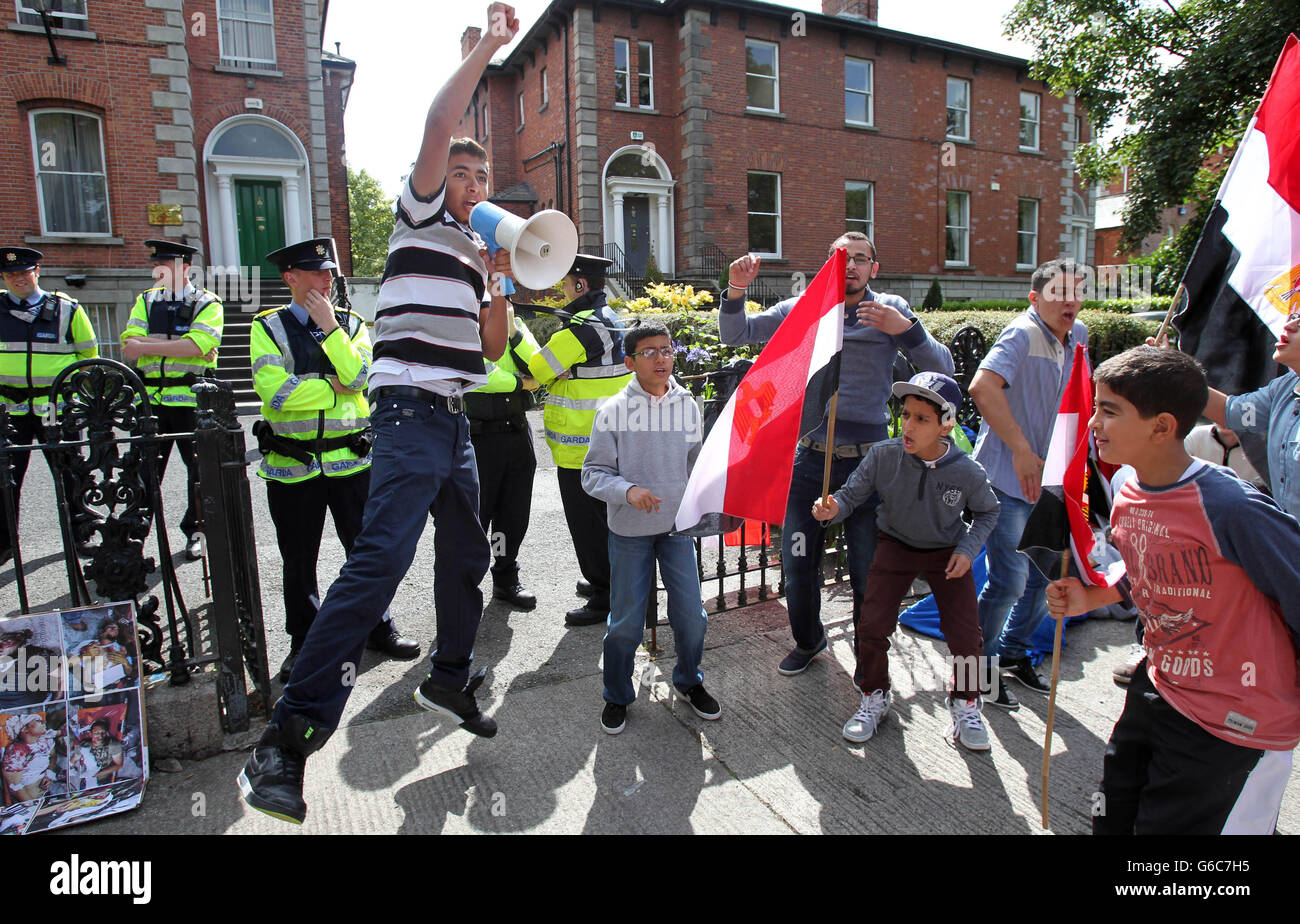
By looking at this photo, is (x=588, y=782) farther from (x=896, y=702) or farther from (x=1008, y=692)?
(x=1008, y=692)

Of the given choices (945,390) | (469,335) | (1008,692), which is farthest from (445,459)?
(1008,692)

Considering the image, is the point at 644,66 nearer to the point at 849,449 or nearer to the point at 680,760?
the point at 849,449

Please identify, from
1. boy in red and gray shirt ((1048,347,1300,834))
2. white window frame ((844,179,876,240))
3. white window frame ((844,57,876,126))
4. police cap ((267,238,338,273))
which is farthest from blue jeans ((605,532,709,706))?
white window frame ((844,57,876,126))

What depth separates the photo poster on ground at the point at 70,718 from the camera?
2.79m

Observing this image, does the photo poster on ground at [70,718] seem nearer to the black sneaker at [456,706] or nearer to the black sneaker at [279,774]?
the black sneaker at [279,774]

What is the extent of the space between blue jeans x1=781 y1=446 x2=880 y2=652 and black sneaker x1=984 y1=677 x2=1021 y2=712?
717 mm

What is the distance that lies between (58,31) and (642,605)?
57.5 feet

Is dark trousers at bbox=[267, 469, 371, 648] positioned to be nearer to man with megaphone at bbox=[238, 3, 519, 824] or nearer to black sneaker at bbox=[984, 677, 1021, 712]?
man with megaphone at bbox=[238, 3, 519, 824]

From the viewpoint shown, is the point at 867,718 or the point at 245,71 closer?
the point at 867,718

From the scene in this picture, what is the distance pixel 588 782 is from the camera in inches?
120

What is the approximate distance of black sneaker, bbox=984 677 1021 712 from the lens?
3.67 m

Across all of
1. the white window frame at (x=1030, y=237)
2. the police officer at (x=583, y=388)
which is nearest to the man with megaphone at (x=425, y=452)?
the police officer at (x=583, y=388)

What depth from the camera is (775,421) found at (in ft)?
10.6

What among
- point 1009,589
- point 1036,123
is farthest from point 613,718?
point 1036,123
